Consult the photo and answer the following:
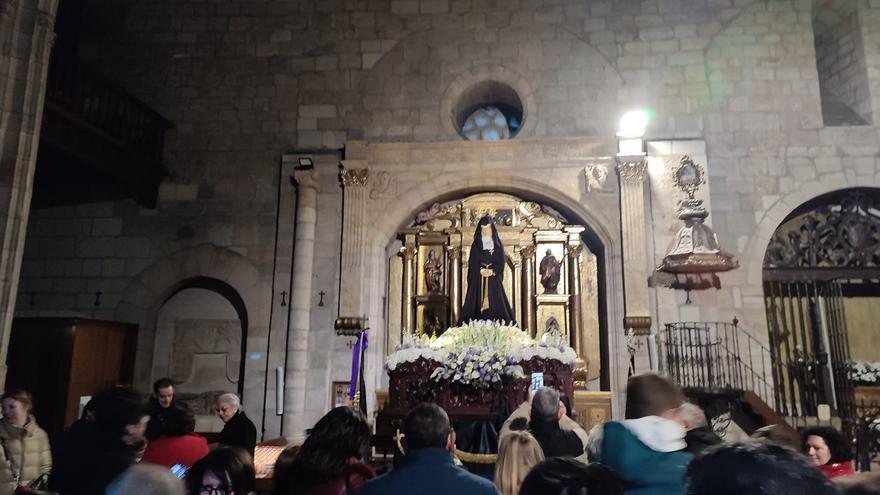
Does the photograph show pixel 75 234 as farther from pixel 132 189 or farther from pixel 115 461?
pixel 115 461

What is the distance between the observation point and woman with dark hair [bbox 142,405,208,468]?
146 inches

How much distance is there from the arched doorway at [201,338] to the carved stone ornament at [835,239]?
28.9 feet

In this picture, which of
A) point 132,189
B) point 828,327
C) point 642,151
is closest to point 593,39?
point 642,151

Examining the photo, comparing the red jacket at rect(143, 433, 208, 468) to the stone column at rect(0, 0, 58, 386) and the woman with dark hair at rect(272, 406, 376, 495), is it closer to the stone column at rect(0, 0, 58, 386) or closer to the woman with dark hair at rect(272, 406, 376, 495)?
the woman with dark hair at rect(272, 406, 376, 495)

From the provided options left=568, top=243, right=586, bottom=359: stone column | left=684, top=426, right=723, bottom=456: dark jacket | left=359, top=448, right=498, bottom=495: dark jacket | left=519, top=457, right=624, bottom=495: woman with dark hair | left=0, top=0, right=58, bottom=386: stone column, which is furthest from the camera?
left=568, top=243, right=586, bottom=359: stone column

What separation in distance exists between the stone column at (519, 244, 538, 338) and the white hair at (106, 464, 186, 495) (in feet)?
28.1

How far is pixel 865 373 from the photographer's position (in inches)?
400

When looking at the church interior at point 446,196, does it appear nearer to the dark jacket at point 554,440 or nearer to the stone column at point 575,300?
the stone column at point 575,300

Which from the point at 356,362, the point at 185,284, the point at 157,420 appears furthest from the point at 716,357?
the point at 185,284

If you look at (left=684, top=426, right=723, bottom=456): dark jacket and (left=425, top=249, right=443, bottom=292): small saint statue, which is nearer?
(left=684, top=426, right=723, bottom=456): dark jacket

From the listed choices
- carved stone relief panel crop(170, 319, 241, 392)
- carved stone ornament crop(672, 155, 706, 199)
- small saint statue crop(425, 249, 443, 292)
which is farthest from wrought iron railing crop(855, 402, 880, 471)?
carved stone relief panel crop(170, 319, 241, 392)

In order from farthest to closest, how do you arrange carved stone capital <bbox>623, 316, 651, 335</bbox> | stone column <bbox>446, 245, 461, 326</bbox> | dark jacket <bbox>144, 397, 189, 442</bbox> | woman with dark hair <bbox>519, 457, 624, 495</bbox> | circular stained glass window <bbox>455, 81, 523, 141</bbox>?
circular stained glass window <bbox>455, 81, 523, 141</bbox>
stone column <bbox>446, 245, 461, 326</bbox>
carved stone capital <bbox>623, 316, 651, 335</bbox>
dark jacket <bbox>144, 397, 189, 442</bbox>
woman with dark hair <bbox>519, 457, 624, 495</bbox>

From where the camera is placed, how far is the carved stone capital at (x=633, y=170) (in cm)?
1002

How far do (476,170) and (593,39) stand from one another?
3102 mm
